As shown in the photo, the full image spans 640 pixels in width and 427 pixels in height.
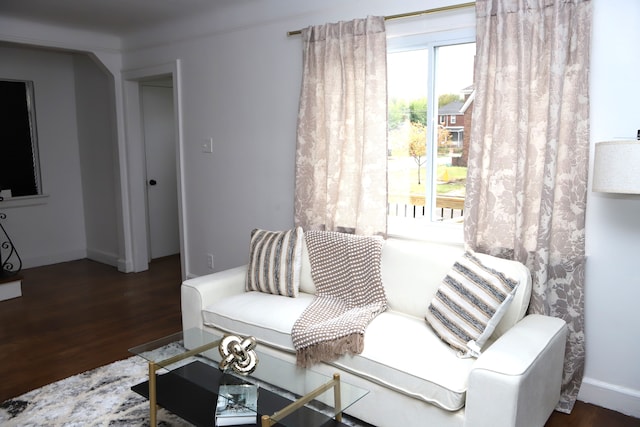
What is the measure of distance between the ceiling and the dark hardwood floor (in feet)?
8.25

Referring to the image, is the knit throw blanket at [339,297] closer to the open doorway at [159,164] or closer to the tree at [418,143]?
the tree at [418,143]

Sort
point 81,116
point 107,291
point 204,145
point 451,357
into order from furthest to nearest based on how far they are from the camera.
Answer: point 81,116 < point 107,291 < point 204,145 < point 451,357

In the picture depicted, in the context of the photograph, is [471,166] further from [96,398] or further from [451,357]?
[96,398]

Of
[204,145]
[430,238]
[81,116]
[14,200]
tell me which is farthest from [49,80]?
[430,238]

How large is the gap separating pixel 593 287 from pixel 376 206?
134cm

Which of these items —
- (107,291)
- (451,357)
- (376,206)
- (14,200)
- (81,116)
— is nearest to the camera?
(451,357)

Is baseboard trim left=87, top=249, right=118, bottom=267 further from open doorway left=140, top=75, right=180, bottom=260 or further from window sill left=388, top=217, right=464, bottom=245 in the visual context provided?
window sill left=388, top=217, right=464, bottom=245

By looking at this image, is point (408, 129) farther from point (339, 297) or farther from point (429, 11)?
point (339, 297)

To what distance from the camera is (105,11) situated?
14.0 ft

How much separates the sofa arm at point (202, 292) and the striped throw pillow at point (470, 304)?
1419 millimetres

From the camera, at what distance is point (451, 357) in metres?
2.33

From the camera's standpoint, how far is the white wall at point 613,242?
2.48 m

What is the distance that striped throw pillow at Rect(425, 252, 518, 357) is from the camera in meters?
2.38

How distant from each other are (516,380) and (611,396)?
112cm
